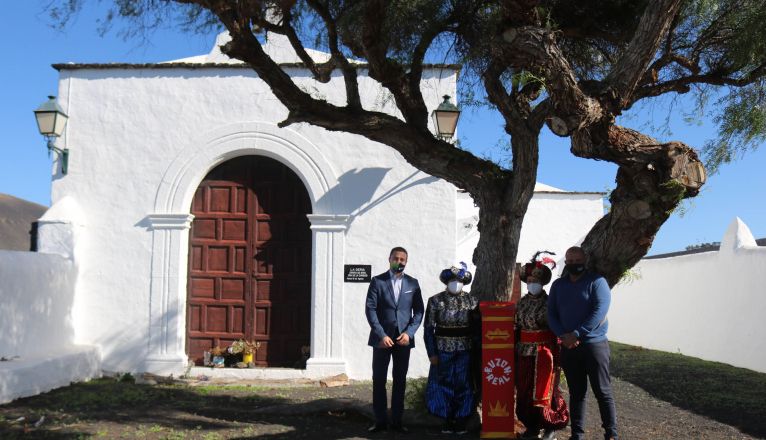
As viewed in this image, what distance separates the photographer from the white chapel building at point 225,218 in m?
9.32

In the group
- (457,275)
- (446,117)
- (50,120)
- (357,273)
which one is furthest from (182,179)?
(457,275)

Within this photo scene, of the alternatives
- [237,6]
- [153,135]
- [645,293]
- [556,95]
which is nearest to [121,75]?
[153,135]

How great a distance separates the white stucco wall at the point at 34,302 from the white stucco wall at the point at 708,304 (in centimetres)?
828

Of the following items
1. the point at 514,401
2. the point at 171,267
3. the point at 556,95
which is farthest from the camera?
the point at 171,267

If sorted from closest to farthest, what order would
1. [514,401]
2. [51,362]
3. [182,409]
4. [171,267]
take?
[514,401]
[182,409]
[51,362]
[171,267]

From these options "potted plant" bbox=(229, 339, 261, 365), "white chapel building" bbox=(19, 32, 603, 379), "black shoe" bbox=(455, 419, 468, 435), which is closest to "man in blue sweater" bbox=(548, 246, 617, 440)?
"black shoe" bbox=(455, 419, 468, 435)

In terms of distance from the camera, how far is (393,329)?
6031mm

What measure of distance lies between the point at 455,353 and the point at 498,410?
57cm

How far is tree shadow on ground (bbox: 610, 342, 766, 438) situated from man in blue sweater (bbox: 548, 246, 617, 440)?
2.09m

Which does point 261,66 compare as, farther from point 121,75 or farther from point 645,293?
point 645,293

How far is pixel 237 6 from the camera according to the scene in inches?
231

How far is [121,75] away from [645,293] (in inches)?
478

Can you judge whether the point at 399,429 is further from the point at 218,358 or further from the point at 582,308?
the point at 218,358

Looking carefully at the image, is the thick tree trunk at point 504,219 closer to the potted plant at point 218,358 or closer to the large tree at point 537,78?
the large tree at point 537,78
